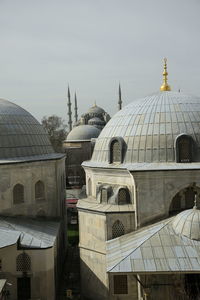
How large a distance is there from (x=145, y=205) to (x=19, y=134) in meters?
8.77

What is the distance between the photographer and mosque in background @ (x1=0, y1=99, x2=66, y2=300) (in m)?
16.4

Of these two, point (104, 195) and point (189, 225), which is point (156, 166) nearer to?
point (104, 195)

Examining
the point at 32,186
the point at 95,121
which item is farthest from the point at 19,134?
the point at 95,121

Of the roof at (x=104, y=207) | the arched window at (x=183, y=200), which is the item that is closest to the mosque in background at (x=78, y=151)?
the roof at (x=104, y=207)

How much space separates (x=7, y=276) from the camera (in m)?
16.4

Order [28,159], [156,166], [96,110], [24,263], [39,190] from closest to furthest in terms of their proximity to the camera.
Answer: [24,263], [156,166], [28,159], [39,190], [96,110]

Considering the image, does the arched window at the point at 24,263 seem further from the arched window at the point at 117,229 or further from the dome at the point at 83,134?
the dome at the point at 83,134

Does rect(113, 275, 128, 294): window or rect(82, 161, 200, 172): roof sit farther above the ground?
rect(82, 161, 200, 172): roof

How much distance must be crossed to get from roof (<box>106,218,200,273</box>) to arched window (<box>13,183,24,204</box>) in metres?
6.68

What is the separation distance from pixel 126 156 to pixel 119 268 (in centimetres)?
677

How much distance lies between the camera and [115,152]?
18.9 metres

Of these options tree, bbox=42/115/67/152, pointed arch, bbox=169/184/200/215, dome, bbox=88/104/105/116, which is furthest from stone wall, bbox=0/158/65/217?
dome, bbox=88/104/105/116

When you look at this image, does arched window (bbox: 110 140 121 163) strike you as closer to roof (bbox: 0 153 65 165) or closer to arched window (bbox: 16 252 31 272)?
roof (bbox: 0 153 65 165)

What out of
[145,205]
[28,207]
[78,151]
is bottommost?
[28,207]
